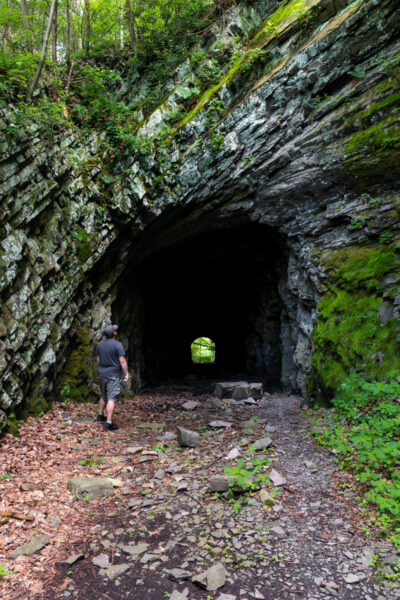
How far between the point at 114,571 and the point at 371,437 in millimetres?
3467

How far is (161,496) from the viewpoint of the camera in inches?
163

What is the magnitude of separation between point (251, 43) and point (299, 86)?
272 cm

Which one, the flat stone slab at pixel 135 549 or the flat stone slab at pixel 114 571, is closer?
the flat stone slab at pixel 114 571

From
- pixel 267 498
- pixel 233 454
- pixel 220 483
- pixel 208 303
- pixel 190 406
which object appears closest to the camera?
pixel 267 498

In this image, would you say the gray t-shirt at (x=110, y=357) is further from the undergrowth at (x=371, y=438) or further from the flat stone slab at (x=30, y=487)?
the undergrowth at (x=371, y=438)

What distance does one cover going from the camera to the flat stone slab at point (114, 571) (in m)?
2.90

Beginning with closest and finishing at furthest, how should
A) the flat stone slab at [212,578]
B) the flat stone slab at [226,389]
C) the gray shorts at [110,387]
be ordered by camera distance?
1. the flat stone slab at [212,578]
2. the gray shorts at [110,387]
3. the flat stone slab at [226,389]

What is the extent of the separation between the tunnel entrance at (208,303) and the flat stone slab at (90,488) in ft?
22.9

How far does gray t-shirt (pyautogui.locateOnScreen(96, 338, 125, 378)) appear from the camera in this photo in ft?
22.3

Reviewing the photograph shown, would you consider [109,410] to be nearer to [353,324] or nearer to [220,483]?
[220,483]

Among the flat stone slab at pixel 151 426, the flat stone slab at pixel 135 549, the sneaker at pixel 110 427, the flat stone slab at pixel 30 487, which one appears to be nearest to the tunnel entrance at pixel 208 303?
the flat stone slab at pixel 151 426

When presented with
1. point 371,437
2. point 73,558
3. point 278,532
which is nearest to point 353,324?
point 371,437

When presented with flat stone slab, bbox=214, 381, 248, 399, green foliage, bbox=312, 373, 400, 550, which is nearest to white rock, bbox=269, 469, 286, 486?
green foliage, bbox=312, 373, 400, 550

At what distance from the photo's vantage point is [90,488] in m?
4.19
